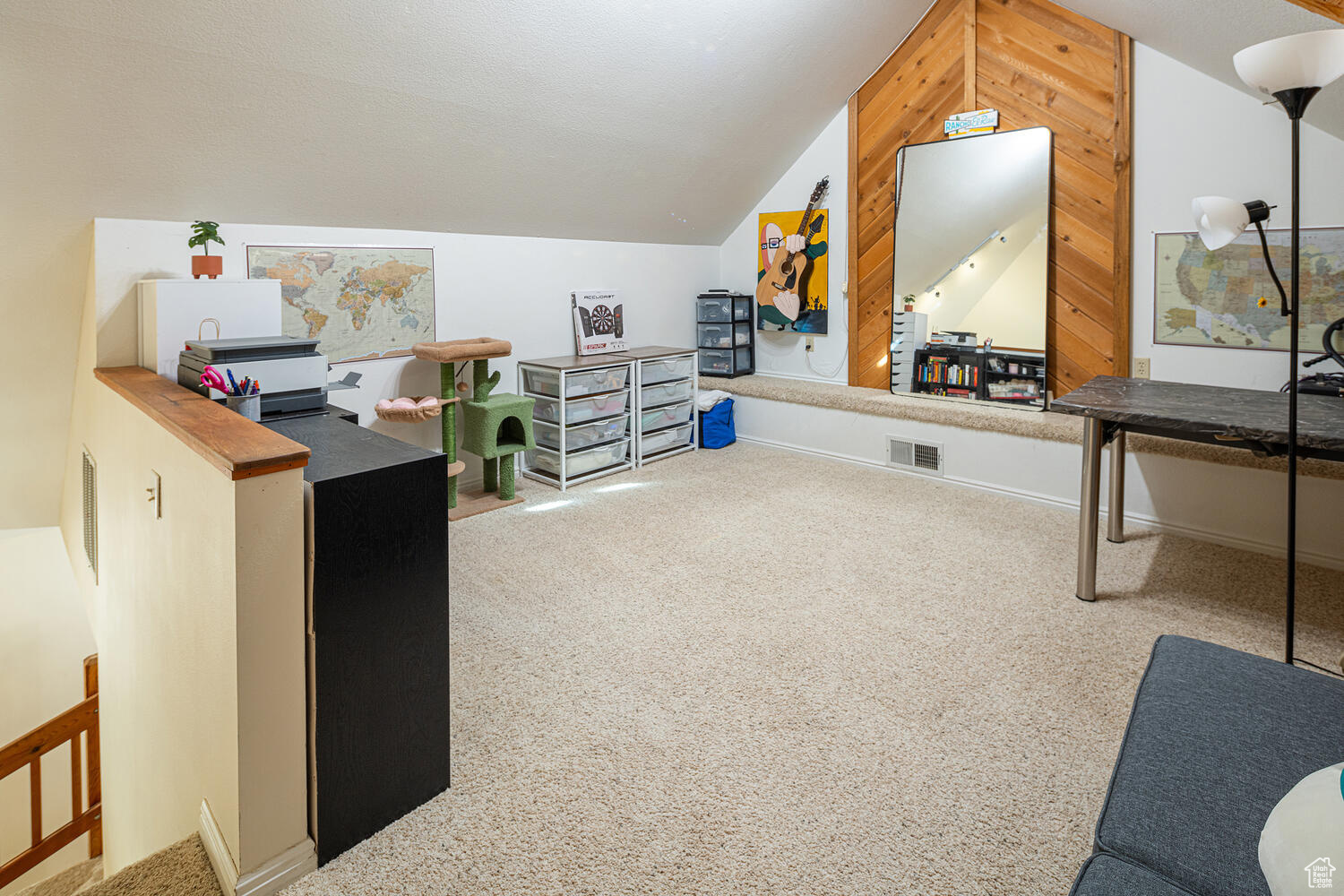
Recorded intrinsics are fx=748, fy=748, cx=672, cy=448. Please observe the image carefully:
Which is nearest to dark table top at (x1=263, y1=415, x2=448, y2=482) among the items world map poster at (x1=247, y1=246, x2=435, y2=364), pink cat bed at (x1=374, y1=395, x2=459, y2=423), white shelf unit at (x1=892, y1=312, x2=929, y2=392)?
pink cat bed at (x1=374, y1=395, x2=459, y2=423)

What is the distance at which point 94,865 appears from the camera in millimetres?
3445

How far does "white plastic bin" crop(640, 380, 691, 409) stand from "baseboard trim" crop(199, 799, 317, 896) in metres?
3.23

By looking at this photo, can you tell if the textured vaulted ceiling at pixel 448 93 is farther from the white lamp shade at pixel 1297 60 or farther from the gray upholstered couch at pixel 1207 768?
the gray upholstered couch at pixel 1207 768

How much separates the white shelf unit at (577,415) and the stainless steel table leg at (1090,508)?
243cm

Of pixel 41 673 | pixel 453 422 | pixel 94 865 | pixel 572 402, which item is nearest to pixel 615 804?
pixel 453 422

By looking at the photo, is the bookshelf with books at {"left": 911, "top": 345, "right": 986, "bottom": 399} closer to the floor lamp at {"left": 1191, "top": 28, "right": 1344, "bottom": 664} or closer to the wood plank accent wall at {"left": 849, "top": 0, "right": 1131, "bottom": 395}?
the wood plank accent wall at {"left": 849, "top": 0, "right": 1131, "bottom": 395}

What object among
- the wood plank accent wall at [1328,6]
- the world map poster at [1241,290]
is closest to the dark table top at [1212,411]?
the world map poster at [1241,290]

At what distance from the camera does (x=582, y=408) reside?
4.11 meters

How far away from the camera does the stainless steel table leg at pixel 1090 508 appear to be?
99.0 inches

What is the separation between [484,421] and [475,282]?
81 cm

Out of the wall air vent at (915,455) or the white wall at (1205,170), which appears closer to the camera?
the white wall at (1205,170)

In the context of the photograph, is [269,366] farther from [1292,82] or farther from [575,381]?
[1292,82]

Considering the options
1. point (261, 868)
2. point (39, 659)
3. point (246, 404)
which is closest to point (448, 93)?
point (246, 404)

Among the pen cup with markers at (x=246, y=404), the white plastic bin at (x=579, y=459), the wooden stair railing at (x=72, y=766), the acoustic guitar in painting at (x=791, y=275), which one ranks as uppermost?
the acoustic guitar in painting at (x=791, y=275)
